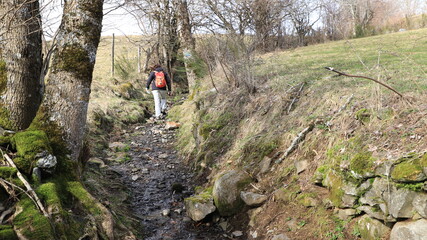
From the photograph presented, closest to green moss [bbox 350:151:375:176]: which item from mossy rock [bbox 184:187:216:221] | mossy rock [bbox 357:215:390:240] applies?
mossy rock [bbox 357:215:390:240]

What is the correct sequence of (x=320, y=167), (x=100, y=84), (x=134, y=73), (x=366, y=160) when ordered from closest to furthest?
(x=366, y=160)
(x=320, y=167)
(x=100, y=84)
(x=134, y=73)

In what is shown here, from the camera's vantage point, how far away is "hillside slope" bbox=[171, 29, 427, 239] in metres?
2.92

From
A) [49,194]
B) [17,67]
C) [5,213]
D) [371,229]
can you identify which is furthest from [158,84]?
[371,229]

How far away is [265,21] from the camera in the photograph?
699 centimetres

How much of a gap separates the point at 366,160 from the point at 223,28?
16.1 feet

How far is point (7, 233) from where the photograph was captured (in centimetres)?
251

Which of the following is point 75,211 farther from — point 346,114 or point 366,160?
point 346,114

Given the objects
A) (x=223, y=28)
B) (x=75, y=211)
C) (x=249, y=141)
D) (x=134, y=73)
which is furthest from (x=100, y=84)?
(x=75, y=211)

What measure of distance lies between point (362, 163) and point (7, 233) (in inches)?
134

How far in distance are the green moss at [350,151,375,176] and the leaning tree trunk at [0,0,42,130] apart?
159 inches

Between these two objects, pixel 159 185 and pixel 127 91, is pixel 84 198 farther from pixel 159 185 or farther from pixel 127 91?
pixel 127 91

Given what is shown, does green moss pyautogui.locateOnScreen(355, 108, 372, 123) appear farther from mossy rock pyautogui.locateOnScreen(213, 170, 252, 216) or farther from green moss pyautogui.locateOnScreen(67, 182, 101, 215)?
green moss pyautogui.locateOnScreen(67, 182, 101, 215)

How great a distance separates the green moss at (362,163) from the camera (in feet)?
10.4

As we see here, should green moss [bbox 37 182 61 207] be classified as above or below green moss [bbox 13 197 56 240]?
above
